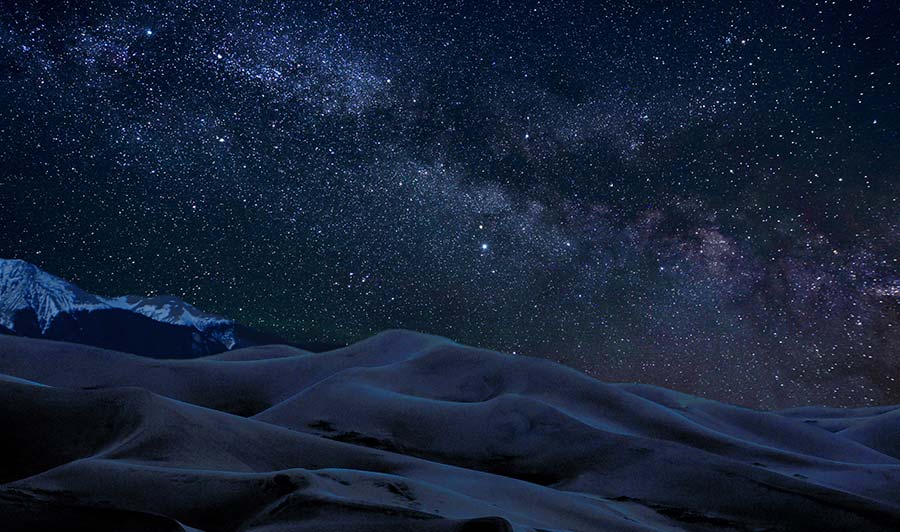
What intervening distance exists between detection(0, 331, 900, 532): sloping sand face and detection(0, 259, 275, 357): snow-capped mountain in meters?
186

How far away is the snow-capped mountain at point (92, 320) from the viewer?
174875 millimetres

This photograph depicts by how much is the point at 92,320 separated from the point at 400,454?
701 feet

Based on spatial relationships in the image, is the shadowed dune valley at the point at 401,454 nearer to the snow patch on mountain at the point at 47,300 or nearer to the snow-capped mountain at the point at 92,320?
the snow-capped mountain at the point at 92,320

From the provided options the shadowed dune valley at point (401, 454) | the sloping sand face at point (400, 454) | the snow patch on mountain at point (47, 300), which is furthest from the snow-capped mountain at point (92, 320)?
the shadowed dune valley at point (401, 454)

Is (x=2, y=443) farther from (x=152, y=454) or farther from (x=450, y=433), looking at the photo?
(x=450, y=433)

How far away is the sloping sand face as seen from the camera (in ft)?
6.28

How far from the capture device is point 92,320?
592 ft

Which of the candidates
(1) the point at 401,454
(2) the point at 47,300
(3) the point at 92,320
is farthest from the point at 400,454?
(2) the point at 47,300

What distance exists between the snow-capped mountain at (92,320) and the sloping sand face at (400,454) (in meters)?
186

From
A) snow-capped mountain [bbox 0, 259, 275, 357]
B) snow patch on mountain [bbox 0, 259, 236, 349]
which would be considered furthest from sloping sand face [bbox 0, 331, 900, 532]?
snow patch on mountain [bbox 0, 259, 236, 349]

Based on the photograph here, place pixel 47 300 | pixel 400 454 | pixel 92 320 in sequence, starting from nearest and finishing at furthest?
1. pixel 400 454
2. pixel 92 320
3. pixel 47 300

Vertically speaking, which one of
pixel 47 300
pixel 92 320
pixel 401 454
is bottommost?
pixel 92 320

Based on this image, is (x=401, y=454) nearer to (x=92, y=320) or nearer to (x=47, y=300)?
(x=92, y=320)

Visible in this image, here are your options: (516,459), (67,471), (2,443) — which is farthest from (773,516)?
(2,443)
